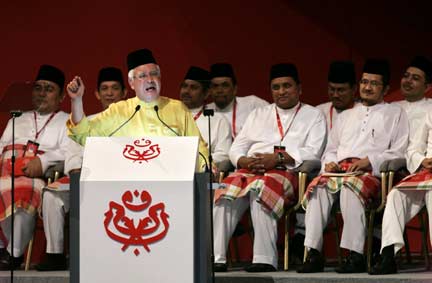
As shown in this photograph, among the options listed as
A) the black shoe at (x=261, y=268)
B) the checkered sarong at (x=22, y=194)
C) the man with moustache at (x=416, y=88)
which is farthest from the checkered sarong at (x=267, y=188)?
the checkered sarong at (x=22, y=194)

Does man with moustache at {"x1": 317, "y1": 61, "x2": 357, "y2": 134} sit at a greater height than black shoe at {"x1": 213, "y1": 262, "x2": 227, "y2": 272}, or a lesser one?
greater

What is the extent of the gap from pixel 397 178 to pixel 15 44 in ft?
11.8

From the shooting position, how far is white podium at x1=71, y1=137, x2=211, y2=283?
5332 millimetres

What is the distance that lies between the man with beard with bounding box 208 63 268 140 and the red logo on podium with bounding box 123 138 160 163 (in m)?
2.52

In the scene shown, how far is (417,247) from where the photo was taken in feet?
26.3

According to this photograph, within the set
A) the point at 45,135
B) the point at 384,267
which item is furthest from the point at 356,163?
the point at 45,135

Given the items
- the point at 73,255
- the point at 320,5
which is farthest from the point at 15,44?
the point at 73,255

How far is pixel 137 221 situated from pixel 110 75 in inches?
116

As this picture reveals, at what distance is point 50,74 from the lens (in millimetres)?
8148

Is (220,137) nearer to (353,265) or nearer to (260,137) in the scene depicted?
(260,137)

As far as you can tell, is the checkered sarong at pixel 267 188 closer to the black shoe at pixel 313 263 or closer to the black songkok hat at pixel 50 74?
the black shoe at pixel 313 263

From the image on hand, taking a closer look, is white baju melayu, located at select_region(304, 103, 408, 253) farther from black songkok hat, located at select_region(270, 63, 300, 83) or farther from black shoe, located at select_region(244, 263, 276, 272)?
black songkok hat, located at select_region(270, 63, 300, 83)

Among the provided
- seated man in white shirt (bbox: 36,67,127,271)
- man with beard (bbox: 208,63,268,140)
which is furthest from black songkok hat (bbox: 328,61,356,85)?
seated man in white shirt (bbox: 36,67,127,271)

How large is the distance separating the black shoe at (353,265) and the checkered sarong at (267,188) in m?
0.57
